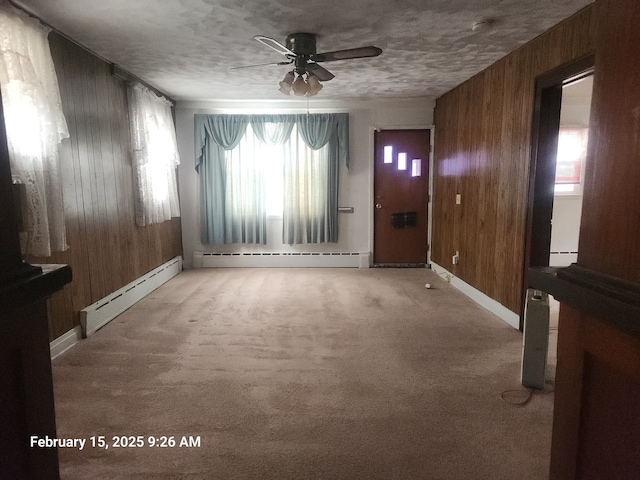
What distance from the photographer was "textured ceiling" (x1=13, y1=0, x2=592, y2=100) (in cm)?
254

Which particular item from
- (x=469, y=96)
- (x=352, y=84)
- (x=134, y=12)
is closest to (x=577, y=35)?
(x=469, y=96)

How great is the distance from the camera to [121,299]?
152 inches

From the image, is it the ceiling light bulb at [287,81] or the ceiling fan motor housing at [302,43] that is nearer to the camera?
the ceiling fan motor housing at [302,43]

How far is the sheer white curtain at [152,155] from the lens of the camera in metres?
Result: 4.12

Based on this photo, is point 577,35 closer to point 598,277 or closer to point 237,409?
point 598,277

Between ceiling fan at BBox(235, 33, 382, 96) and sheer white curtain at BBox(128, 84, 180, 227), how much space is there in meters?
1.75

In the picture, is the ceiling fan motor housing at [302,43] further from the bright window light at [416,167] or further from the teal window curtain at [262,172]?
the bright window light at [416,167]

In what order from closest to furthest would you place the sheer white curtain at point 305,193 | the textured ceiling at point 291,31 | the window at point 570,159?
the textured ceiling at point 291,31 < the window at point 570,159 < the sheer white curtain at point 305,193

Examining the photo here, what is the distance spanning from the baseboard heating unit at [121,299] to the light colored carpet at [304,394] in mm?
120

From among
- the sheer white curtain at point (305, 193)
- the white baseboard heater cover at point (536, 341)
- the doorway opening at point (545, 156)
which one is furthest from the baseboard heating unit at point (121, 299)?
the doorway opening at point (545, 156)

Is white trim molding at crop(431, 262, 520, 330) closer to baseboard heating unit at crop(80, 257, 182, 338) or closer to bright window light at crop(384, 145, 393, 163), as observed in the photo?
bright window light at crop(384, 145, 393, 163)

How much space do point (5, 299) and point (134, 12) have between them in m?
2.49

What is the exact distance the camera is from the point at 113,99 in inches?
151

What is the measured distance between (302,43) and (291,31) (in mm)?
116
